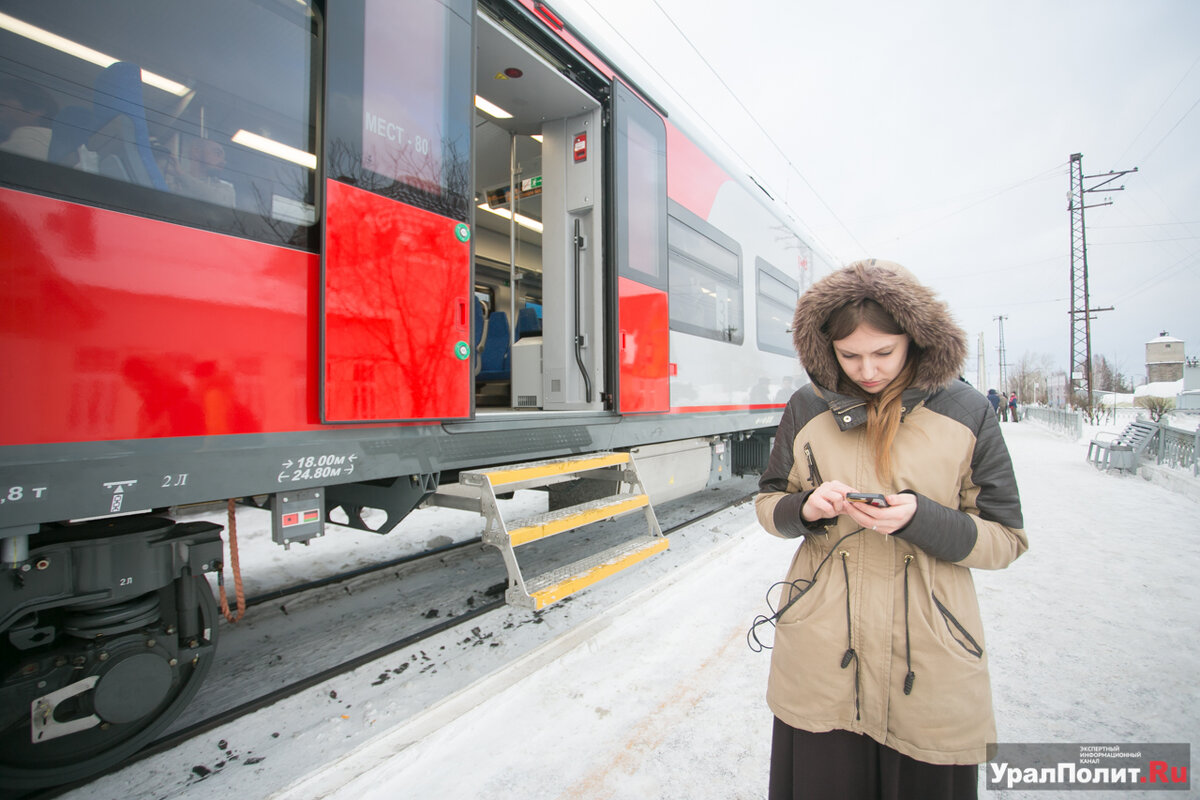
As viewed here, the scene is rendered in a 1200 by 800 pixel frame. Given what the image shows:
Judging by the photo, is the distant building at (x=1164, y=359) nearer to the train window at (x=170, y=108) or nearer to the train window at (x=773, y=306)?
the train window at (x=773, y=306)

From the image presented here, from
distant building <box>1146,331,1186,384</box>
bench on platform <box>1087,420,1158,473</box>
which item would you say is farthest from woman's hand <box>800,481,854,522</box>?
distant building <box>1146,331,1186,384</box>

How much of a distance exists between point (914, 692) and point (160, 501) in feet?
6.42

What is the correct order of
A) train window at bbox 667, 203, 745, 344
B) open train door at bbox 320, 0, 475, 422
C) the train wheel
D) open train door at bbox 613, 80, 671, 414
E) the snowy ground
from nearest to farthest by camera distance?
1. the train wheel
2. the snowy ground
3. open train door at bbox 320, 0, 475, 422
4. open train door at bbox 613, 80, 671, 414
5. train window at bbox 667, 203, 745, 344

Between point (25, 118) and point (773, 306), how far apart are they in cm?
577

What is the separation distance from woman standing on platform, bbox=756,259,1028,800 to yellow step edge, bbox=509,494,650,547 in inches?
54.4

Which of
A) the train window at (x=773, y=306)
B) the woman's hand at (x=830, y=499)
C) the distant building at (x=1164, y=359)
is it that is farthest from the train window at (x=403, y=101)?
the distant building at (x=1164, y=359)

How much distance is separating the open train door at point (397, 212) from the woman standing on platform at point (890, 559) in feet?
4.94

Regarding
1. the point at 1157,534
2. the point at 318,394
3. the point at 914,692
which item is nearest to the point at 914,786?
the point at 914,692

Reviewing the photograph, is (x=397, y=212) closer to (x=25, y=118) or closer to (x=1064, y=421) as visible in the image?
(x=25, y=118)

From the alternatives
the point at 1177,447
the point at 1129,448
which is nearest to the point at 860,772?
the point at 1177,447

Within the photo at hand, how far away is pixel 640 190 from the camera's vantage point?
370 centimetres

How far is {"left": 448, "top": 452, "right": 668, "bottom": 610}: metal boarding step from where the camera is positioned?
2.40 metres

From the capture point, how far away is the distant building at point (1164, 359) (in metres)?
36.8

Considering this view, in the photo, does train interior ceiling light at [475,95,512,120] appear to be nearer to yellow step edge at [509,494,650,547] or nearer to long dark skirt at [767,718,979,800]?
yellow step edge at [509,494,650,547]
